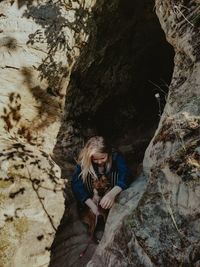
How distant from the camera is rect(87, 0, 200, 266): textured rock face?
11.3 feet

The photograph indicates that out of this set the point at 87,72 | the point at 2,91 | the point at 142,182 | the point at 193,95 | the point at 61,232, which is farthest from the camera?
the point at 87,72

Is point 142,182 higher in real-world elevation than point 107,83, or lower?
lower

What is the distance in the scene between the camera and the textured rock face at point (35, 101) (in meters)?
5.42

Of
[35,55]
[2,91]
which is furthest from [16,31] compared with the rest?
[2,91]

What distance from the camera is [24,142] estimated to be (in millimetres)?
6469

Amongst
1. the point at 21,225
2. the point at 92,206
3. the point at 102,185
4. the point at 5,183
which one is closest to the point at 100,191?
the point at 102,185

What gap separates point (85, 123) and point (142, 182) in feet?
9.22

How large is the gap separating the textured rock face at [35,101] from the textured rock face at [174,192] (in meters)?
1.15

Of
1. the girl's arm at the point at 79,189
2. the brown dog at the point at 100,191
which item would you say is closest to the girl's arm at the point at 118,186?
the brown dog at the point at 100,191

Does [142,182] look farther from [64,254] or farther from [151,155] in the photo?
[64,254]

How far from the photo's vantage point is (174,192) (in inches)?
144

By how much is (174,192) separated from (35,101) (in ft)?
12.2

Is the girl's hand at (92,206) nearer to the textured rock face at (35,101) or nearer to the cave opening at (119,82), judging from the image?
the textured rock face at (35,101)

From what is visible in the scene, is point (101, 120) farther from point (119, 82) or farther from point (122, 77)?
point (122, 77)
